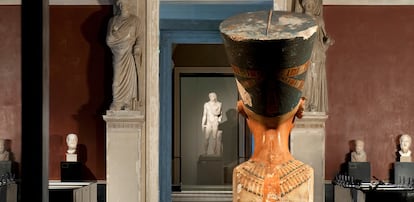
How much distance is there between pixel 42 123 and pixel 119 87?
7055mm

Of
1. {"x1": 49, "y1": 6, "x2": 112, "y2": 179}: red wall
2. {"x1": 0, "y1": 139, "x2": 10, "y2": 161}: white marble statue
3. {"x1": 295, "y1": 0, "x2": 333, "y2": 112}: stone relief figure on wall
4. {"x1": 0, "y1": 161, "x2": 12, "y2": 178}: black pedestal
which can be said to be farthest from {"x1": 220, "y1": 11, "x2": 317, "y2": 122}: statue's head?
{"x1": 0, "y1": 139, "x2": 10, "y2": 161}: white marble statue

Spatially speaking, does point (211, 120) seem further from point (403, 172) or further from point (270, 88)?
point (270, 88)

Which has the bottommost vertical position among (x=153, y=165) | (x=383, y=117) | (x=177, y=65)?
(x=153, y=165)

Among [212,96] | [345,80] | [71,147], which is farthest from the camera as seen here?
[212,96]

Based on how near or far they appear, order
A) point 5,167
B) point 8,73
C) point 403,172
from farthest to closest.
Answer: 1. point 8,73
2. point 403,172
3. point 5,167

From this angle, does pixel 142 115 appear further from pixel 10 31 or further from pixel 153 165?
pixel 10 31

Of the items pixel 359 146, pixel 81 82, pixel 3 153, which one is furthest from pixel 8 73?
pixel 359 146

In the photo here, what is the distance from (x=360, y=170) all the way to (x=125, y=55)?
2.98 metres

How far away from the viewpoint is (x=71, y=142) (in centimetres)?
823

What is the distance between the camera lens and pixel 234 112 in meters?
15.5

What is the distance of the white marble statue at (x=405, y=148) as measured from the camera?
8117 mm

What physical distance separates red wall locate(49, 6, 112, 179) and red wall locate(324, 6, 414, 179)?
272 centimetres

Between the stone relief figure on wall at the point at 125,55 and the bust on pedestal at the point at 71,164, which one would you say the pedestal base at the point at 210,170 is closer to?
the bust on pedestal at the point at 71,164

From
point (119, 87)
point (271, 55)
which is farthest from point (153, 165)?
point (271, 55)
